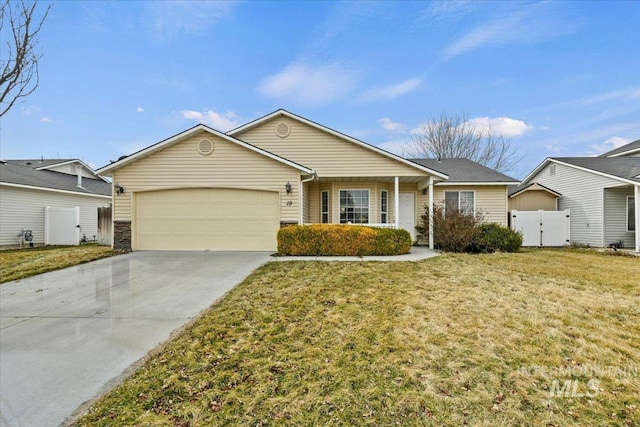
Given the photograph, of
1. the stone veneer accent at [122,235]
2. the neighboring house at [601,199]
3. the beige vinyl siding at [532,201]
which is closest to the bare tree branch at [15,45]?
the stone veneer accent at [122,235]

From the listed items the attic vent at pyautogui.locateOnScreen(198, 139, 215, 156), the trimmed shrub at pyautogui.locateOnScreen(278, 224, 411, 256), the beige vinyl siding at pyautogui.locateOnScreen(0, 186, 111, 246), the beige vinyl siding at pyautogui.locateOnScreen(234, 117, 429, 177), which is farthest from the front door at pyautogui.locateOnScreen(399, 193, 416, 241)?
the beige vinyl siding at pyautogui.locateOnScreen(0, 186, 111, 246)

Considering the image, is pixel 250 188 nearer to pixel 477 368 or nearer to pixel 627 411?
pixel 477 368

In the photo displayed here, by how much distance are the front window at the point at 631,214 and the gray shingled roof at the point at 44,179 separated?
27.8 meters

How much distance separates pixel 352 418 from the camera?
2562 millimetres

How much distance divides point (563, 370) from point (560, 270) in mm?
5969

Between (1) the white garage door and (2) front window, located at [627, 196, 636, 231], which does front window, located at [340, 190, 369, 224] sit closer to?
(1) the white garage door

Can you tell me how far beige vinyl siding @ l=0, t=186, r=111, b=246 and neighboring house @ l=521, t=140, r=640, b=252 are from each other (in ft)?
85.7

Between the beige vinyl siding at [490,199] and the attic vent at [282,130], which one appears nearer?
the attic vent at [282,130]

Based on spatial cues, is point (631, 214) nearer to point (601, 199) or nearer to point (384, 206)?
point (601, 199)

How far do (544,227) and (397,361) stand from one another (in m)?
14.8

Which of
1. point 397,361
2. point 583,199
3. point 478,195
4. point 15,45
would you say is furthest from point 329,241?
point 583,199

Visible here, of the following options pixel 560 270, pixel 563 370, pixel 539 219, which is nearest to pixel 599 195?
pixel 539 219

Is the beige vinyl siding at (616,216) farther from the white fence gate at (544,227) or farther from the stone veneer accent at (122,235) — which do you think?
the stone veneer accent at (122,235)

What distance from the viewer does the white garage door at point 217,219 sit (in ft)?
35.7
